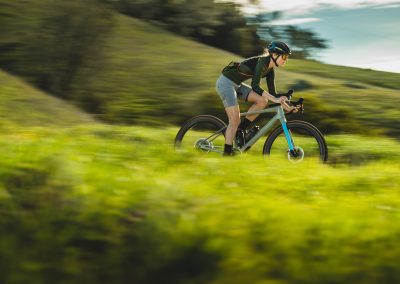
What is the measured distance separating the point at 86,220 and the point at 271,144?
4988 mm

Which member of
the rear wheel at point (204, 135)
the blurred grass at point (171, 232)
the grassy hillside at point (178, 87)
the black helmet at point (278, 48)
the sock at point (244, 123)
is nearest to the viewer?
the blurred grass at point (171, 232)

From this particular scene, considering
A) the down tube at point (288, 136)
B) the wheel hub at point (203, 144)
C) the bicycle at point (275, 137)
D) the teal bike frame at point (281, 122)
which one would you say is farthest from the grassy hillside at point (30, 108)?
the down tube at point (288, 136)

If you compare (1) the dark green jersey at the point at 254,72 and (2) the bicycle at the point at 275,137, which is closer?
(1) the dark green jersey at the point at 254,72

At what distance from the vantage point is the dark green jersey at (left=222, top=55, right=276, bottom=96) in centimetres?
905

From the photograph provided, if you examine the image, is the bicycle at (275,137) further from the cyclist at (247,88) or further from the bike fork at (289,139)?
the cyclist at (247,88)

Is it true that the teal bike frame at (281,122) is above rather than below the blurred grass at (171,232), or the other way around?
above

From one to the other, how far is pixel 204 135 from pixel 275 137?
1.06m

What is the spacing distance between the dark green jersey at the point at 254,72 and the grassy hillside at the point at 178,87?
8214 millimetres

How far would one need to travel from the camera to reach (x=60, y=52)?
2100 cm

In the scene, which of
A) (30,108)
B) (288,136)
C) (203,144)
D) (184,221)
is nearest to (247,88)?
(288,136)

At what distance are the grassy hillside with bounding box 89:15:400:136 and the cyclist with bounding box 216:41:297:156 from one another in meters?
8.17

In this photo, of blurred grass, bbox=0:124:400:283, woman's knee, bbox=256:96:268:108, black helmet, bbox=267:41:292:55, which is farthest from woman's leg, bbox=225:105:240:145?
blurred grass, bbox=0:124:400:283

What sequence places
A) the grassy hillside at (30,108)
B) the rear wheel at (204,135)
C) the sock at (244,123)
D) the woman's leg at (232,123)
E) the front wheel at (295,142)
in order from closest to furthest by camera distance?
the front wheel at (295,142), the woman's leg at (232,123), the sock at (244,123), the rear wheel at (204,135), the grassy hillside at (30,108)

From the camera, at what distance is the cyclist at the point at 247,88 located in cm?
909
